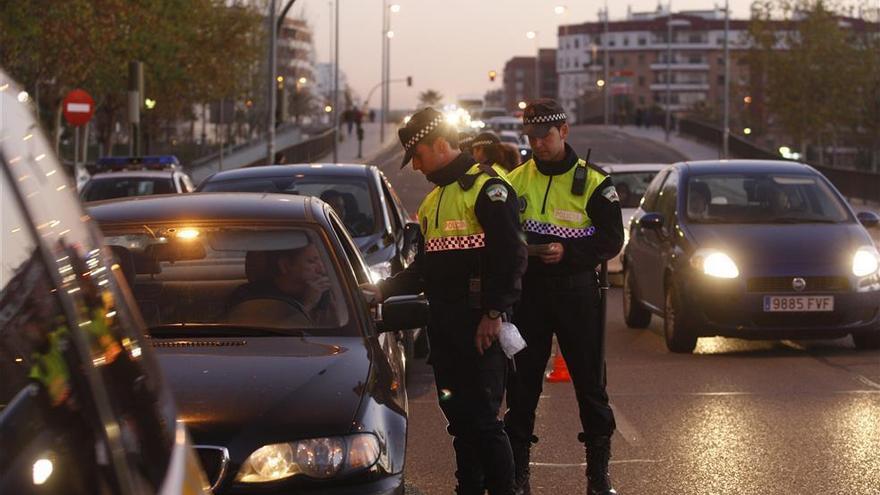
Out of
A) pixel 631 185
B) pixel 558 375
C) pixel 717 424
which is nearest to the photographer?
pixel 717 424

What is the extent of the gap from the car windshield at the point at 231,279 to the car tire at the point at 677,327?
6.78 meters

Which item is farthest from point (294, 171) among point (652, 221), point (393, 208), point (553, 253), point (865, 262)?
point (553, 253)

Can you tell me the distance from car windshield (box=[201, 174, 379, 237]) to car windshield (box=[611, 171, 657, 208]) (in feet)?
27.1

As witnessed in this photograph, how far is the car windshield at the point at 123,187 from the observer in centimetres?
2225

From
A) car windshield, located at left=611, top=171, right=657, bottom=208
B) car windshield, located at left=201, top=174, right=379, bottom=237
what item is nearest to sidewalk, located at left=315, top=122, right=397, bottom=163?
car windshield, located at left=611, top=171, right=657, bottom=208

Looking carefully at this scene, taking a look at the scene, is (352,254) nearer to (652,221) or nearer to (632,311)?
(652,221)

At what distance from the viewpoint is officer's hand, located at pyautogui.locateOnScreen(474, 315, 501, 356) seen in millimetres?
6414

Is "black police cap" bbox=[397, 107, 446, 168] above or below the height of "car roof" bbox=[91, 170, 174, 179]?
above

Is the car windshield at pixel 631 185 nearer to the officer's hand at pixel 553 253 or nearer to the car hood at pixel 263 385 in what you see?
the officer's hand at pixel 553 253

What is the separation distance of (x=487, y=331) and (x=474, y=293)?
0.17m

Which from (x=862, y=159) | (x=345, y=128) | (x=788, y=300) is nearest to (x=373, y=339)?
(x=788, y=300)

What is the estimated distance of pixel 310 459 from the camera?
511 centimetres

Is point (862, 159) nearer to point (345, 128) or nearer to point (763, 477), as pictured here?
point (345, 128)

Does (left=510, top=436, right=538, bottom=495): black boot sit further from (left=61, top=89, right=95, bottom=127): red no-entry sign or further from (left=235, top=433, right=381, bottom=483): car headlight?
(left=61, top=89, right=95, bottom=127): red no-entry sign
